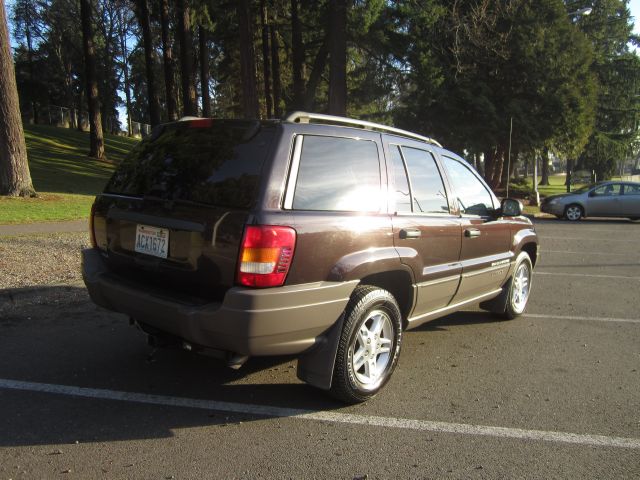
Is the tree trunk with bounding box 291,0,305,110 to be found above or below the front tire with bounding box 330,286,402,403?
above

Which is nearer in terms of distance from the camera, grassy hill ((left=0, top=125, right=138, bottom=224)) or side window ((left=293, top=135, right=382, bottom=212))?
side window ((left=293, top=135, right=382, bottom=212))

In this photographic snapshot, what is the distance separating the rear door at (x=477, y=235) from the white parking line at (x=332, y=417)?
1.54 m

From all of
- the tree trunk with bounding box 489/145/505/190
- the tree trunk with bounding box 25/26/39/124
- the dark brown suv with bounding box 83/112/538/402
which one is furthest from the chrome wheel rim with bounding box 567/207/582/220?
the tree trunk with bounding box 25/26/39/124

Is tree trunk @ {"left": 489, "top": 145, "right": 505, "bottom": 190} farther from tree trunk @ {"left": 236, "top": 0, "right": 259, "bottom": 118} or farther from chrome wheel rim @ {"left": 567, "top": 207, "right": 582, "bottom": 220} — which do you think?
tree trunk @ {"left": 236, "top": 0, "right": 259, "bottom": 118}

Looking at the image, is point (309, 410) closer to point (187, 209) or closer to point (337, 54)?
point (187, 209)

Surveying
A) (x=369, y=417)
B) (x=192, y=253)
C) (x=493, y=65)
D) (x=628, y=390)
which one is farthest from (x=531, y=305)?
(x=493, y=65)

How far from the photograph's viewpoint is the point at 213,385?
3867 millimetres

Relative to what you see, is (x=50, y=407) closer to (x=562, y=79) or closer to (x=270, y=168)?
(x=270, y=168)

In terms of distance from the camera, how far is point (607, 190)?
20203mm

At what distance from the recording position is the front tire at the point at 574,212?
66.3ft

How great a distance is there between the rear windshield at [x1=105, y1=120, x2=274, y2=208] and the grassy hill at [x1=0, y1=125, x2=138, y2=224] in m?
8.28

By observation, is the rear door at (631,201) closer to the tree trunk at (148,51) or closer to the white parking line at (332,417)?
the white parking line at (332,417)

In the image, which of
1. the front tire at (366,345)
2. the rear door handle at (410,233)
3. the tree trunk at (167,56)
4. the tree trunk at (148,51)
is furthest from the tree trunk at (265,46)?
the front tire at (366,345)

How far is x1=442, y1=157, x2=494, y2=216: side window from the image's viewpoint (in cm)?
482
